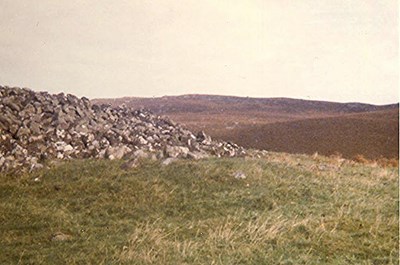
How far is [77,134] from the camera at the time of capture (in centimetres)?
1711

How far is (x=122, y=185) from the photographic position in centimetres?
1183

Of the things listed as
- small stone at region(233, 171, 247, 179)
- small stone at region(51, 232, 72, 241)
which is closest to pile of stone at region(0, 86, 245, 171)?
small stone at region(233, 171, 247, 179)

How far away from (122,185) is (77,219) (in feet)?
7.31

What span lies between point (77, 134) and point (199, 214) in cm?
863

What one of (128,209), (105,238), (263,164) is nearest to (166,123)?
(263,164)

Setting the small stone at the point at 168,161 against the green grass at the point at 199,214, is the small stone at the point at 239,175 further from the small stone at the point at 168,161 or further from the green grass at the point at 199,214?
the small stone at the point at 168,161

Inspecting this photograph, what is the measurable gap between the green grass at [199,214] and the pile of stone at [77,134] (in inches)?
60.9

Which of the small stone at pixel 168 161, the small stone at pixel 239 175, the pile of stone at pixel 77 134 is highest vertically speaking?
the pile of stone at pixel 77 134

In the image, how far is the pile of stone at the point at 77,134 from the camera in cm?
1527

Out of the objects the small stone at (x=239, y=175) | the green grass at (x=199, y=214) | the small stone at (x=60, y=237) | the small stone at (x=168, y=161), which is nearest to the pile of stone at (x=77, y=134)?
the small stone at (x=168, y=161)

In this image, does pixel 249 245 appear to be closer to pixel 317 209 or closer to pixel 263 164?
pixel 317 209

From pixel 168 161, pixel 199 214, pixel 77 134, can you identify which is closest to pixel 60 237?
pixel 199 214

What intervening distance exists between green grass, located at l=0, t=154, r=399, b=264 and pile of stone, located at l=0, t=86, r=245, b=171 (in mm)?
1548

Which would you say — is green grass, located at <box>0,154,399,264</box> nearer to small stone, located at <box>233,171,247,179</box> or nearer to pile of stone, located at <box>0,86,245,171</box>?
small stone, located at <box>233,171,247,179</box>
